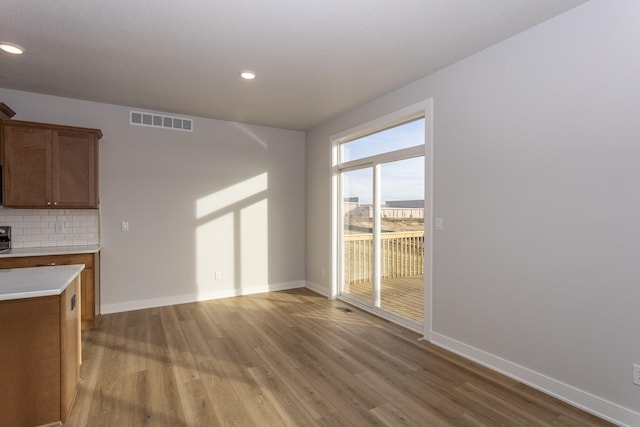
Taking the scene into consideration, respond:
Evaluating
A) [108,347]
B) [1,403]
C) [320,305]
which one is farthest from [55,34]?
[320,305]

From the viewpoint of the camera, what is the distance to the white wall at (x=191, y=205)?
4.27m

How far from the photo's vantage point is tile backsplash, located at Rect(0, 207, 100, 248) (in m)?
3.79

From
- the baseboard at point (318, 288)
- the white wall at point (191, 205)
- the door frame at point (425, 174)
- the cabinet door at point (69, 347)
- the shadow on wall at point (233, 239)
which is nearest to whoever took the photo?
the cabinet door at point (69, 347)

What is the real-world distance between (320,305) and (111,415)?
2.84 metres

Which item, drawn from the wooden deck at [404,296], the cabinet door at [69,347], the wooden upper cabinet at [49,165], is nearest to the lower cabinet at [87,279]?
the wooden upper cabinet at [49,165]

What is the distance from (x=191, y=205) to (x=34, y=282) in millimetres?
2821

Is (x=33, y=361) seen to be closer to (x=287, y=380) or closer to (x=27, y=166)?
(x=287, y=380)

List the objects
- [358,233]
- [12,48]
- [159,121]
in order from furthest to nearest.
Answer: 1. [358,233]
2. [159,121]
3. [12,48]

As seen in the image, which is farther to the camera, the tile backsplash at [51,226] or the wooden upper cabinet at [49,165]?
the tile backsplash at [51,226]

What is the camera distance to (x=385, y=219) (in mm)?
4203

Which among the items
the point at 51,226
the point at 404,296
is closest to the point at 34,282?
the point at 51,226

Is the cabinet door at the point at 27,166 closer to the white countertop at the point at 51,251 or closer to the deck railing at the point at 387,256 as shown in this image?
the white countertop at the point at 51,251

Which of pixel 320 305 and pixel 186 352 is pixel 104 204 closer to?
pixel 186 352

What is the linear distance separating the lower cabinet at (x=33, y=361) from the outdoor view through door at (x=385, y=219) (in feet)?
10.4
